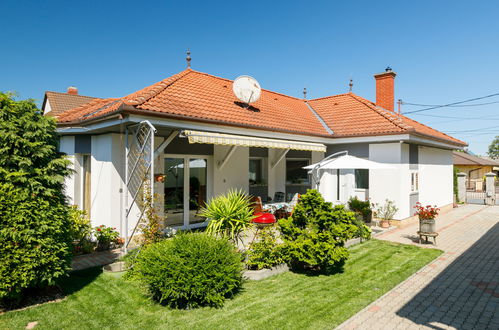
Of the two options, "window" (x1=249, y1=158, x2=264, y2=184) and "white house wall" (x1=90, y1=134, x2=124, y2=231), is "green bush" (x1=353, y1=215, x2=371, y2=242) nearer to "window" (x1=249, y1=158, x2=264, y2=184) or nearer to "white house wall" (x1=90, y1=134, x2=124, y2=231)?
"window" (x1=249, y1=158, x2=264, y2=184)

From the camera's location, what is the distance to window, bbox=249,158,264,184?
20.0m

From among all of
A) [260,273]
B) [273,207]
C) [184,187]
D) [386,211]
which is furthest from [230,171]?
[386,211]

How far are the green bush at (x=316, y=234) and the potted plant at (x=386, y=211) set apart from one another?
329 inches

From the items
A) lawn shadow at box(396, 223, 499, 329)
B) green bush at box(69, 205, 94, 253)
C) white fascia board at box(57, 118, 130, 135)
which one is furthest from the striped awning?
lawn shadow at box(396, 223, 499, 329)

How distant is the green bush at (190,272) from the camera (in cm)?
719

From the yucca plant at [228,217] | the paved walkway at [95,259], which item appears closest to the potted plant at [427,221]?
the yucca plant at [228,217]

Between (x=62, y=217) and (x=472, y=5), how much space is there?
21.5m

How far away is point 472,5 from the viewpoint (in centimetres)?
1677

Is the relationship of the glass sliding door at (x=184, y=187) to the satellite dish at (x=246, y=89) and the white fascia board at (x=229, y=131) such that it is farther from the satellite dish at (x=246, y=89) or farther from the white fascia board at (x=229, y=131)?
the satellite dish at (x=246, y=89)

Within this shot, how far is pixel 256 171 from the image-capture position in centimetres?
2036

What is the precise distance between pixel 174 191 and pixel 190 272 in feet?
27.4

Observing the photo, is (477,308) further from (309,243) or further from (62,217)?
(62,217)

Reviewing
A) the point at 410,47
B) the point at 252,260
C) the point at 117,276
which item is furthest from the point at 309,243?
the point at 410,47

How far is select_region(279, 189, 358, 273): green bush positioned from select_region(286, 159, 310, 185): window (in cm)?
1157
